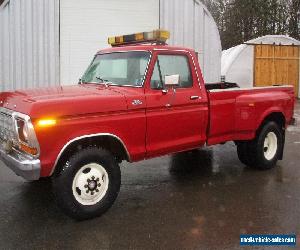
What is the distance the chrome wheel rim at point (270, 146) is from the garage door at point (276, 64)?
13072 mm

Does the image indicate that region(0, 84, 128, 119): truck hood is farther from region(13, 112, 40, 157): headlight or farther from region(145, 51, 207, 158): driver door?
region(145, 51, 207, 158): driver door

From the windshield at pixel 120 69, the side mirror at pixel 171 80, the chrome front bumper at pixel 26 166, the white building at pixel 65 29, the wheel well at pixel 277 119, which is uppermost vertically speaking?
the white building at pixel 65 29

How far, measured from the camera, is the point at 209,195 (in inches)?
236

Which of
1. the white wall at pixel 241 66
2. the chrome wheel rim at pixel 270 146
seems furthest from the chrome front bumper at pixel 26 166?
the white wall at pixel 241 66

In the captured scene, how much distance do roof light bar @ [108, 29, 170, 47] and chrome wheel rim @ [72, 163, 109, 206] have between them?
2227mm

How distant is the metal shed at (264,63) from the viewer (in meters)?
19.9

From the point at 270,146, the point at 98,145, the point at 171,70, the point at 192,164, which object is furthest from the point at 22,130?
the point at 270,146

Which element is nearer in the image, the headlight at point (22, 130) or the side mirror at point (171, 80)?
the headlight at point (22, 130)

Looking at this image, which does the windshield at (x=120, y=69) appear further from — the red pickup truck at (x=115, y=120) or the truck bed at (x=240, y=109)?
the truck bed at (x=240, y=109)

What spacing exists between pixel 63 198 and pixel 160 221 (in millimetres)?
1195

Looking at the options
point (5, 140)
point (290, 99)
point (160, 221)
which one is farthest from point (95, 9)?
point (160, 221)

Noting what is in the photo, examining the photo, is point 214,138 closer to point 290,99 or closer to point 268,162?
point 268,162

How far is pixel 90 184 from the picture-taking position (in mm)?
4996

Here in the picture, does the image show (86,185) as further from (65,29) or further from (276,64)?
(276,64)
